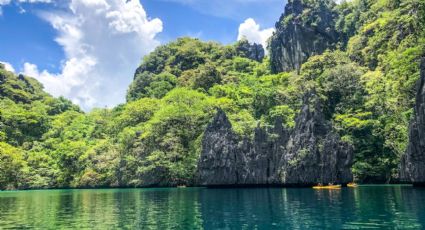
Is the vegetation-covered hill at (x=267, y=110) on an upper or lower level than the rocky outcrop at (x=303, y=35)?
lower

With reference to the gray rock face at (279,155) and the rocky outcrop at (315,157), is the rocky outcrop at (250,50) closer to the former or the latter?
the gray rock face at (279,155)

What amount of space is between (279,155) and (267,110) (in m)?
26.3

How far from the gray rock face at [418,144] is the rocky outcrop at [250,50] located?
360 feet

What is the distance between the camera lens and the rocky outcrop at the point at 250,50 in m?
162

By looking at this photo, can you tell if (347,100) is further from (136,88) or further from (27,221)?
(136,88)

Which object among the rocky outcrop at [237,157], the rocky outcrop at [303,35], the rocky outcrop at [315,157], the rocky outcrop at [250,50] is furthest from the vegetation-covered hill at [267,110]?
the rocky outcrop at [250,50]

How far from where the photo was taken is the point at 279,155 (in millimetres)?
73125

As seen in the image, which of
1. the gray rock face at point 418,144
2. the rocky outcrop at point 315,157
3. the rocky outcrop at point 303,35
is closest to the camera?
the gray rock face at point 418,144

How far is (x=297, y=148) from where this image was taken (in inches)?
2753

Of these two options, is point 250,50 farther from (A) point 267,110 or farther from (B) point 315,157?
(B) point 315,157

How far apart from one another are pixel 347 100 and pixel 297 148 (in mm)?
23435

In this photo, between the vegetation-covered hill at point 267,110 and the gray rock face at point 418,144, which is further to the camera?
the vegetation-covered hill at point 267,110

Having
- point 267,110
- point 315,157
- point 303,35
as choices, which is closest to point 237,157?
point 315,157

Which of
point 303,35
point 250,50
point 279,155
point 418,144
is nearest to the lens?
point 418,144
